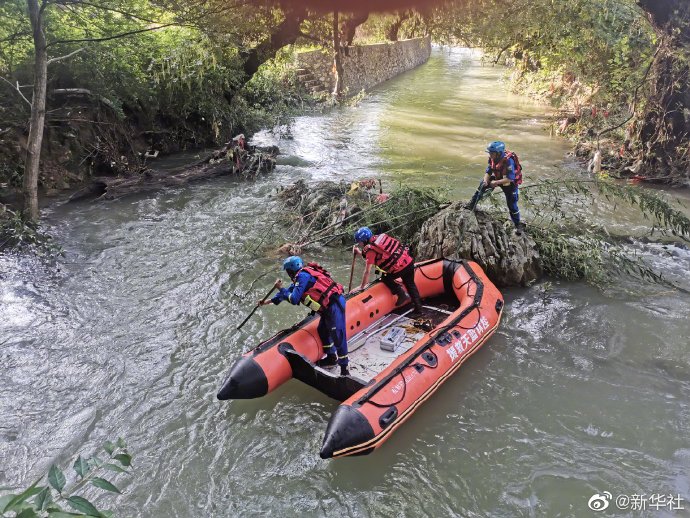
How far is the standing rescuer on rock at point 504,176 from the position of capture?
27.0 feet

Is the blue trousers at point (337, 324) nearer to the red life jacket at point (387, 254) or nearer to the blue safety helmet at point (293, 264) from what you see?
the blue safety helmet at point (293, 264)

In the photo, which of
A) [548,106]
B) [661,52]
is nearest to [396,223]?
[661,52]

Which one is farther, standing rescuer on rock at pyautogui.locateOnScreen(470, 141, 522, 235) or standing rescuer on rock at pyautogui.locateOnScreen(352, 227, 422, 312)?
standing rescuer on rock at pyautogui.locateOnScreen(470, 141, 522, 235)

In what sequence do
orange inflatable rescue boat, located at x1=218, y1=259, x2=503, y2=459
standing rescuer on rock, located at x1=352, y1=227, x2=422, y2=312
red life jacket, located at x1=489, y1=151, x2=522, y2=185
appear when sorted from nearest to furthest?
orange inflatable rescue boat, located at x1=218, y1=259, x2=503, y2=459, standing rescuer on rock, located at x1=352, y1=227, x2=422, y2=312, red life jacket, located at x1=489, y1=151, x2=522, y2=185

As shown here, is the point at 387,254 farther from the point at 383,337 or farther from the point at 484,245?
the point at 484,245

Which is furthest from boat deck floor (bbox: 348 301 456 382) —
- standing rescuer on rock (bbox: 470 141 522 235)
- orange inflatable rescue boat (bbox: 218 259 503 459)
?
standing rescuer on rock (bbox: 470 141 522 235)

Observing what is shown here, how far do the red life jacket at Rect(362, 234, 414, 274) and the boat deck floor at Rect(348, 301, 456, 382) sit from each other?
703mm

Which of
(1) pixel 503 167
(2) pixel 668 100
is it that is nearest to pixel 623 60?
(2) pixel 668 100

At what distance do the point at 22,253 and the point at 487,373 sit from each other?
766 centimetres

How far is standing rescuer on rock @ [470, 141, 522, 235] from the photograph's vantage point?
8242 mm

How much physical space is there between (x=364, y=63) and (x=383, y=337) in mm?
24568

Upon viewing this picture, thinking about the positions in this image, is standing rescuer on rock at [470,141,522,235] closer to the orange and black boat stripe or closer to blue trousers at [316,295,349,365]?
the orange and black boat stripe

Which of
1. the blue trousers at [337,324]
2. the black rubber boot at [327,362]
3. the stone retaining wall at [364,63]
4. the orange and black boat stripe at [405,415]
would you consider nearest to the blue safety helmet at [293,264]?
the blue trousers at [337,324]

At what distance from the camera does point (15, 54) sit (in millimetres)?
10086
